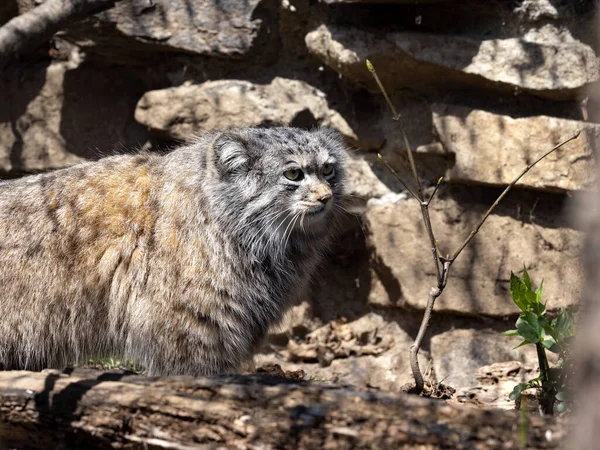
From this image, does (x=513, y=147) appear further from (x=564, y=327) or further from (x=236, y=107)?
(x=236, y=107)

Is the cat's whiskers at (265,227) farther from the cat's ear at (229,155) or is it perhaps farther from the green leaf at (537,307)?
the green leaf at (537,307)

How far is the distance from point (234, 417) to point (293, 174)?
72.6 inches

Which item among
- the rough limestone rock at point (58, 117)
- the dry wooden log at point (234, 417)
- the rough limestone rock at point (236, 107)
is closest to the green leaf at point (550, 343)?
the dry wooden log at point (234, 417)

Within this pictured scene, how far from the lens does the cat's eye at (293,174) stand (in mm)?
4539

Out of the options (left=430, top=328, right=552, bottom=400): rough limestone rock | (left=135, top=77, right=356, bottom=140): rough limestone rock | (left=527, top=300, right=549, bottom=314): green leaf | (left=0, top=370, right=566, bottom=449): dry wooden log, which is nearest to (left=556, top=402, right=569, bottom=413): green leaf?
(left=527, top=300, right=549, bottom=314): green leaf

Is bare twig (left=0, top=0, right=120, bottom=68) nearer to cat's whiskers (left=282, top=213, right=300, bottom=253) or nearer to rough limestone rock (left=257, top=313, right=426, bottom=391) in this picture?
cat's whiskers (left=282, top=213, right=300, bottom=253)

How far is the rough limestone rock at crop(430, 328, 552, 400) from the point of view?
5328 mm

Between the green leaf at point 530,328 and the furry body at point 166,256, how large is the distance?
1.26 metres

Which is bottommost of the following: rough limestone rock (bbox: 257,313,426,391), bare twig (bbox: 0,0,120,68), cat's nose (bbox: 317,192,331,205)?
rough limestone rock (bbox: 257,313,426,391)

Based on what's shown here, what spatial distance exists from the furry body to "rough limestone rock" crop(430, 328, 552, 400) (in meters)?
1.45

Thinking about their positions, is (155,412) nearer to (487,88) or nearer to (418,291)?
(418,291)

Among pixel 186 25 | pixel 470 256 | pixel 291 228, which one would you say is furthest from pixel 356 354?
pixel 186 25

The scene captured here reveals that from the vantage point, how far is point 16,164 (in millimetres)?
6273

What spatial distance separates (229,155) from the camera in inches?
178
